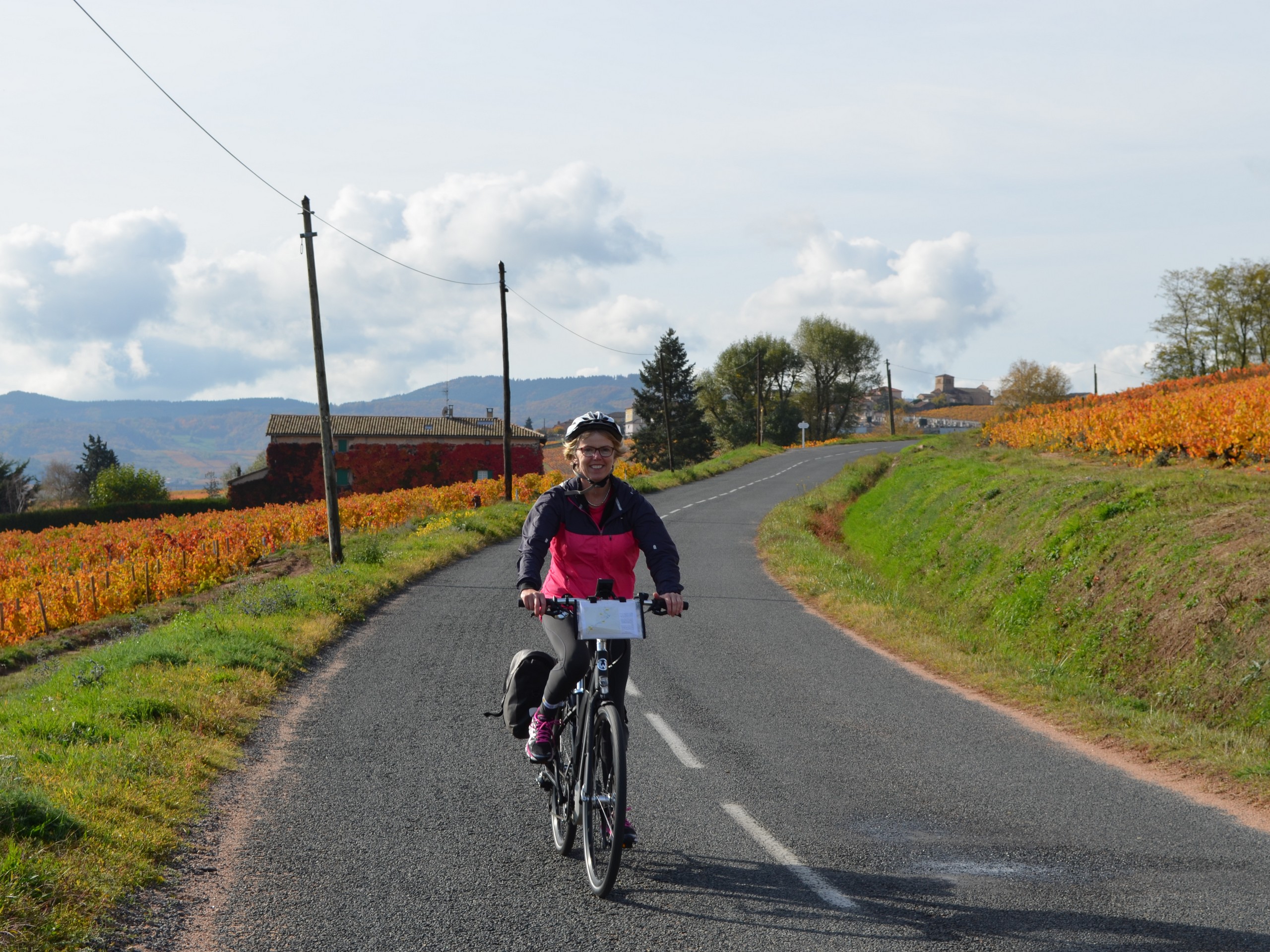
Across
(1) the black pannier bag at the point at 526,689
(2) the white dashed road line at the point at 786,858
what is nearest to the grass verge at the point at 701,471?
(2) the white dashed road line at the point at 786,858

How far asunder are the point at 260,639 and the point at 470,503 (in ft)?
79.6

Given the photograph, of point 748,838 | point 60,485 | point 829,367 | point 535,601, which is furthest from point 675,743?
point 60,485

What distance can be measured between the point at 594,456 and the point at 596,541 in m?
0.46

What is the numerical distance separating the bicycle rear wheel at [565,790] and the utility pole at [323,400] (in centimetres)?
1659

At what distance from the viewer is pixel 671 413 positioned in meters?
80.8

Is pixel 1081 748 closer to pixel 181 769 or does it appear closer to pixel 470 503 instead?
pixel 181 769

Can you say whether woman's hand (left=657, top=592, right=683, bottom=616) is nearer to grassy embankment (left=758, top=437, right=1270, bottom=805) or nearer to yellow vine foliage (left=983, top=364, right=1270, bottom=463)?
grassy embankment (left=758, top=437, right=1270, bottom=805)

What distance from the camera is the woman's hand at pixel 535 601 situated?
4738 millimetres

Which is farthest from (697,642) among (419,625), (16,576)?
(16,576)

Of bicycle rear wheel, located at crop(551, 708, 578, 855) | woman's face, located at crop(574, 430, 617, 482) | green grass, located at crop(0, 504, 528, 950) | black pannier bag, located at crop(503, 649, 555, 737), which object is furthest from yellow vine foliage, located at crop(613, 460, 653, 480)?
woman's face, located at crop(574, 430, 617, 482)

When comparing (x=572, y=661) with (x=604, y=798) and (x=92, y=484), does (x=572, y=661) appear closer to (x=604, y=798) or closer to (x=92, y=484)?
(x=604, y=798)

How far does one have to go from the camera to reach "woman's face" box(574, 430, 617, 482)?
16.5 feet

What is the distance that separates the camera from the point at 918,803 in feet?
19.6

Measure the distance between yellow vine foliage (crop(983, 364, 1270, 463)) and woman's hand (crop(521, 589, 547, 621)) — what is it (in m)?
14.7
